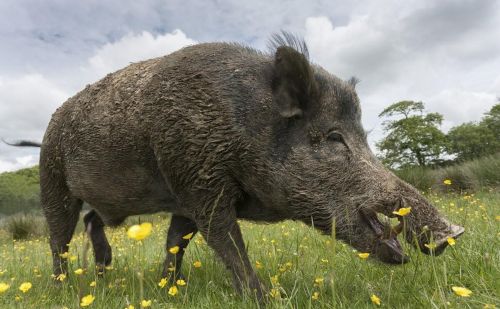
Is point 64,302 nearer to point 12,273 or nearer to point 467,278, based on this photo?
point 12,273

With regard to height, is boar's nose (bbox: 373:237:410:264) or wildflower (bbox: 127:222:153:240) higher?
wildflower (bbox: 127:222:153:240)

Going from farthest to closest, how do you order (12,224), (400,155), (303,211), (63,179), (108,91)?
(400,155) → (12,224) → (63,179) → (108,91) → (303,211)

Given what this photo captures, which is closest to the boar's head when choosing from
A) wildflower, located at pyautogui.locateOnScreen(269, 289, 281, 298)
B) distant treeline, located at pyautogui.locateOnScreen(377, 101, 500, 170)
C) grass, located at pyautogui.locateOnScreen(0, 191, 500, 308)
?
grass, located at pyautogui.locateOnScreen(0, 191, 500, 308)

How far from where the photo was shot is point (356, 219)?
9.08ft

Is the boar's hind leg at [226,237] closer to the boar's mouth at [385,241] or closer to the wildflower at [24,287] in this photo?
the boar's mouth at [385,241]

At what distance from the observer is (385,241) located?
2637 millimetres

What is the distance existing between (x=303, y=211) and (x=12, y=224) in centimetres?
1504

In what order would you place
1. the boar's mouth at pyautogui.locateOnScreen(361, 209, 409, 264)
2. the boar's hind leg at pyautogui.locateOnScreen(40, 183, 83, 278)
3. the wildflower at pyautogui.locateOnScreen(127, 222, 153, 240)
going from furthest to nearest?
1. the boar's hind leg at pyautogui.locateOnScreen(40, 183, 83, 278)
2. the boar's mouth at pyautogui.locateOnScreen(361, 209, 409, 264)
3. the wildflower at pyautogui.locateOnScreen(127, 222, 153, 240)

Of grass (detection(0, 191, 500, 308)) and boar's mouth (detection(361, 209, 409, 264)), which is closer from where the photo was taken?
grass (detection(0, 191, 500, 308))

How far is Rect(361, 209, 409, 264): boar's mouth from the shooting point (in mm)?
2621

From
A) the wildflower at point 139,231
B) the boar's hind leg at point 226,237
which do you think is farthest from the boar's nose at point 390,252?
the wildflower at point 139,231

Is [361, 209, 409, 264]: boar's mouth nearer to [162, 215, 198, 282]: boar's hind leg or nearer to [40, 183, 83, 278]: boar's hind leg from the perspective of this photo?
[162, 215, 198, 282]: boar's hind leg

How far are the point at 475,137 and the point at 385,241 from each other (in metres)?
50.9

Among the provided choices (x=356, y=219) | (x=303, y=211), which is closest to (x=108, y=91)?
(x=303, y=211)
